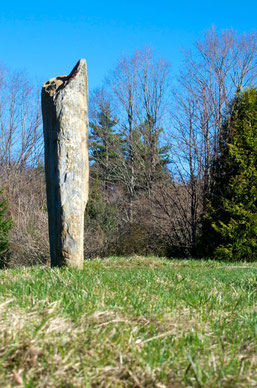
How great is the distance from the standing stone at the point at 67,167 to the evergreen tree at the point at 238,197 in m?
8.69

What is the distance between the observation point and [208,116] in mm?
20172

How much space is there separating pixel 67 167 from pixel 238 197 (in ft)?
30.6

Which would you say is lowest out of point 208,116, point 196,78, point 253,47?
point 208,116

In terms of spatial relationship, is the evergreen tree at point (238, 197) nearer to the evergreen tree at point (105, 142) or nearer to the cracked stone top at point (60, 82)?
the cracked stone top at point (60, 82)

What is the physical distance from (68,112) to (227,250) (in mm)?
9282

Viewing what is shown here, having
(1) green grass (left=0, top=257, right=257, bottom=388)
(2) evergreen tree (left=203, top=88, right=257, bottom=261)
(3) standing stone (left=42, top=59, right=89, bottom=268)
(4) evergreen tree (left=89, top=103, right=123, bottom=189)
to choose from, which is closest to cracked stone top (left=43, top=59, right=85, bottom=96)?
(3) standing stone (left=42, top=59, right=89, bottom=268)

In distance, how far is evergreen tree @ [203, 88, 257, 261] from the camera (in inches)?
588

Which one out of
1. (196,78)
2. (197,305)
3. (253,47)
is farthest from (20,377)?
(253,47)

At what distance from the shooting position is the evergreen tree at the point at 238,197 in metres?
14.9

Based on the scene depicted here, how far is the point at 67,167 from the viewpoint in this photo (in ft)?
24.6

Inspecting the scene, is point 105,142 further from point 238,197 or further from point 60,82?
point 60,82

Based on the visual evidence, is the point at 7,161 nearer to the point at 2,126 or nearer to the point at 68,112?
the point at 2,126

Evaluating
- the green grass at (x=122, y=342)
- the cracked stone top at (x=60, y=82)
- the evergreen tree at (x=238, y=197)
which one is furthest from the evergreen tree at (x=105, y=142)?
the green grass at (x=122, y=342)

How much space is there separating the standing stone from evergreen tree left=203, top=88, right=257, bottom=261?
28.5ft
